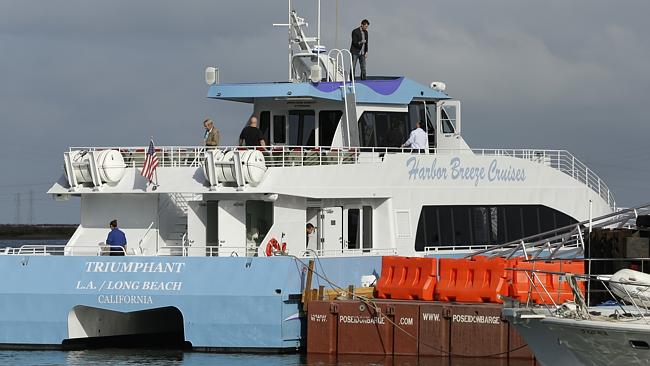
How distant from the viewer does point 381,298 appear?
26719 millimetres

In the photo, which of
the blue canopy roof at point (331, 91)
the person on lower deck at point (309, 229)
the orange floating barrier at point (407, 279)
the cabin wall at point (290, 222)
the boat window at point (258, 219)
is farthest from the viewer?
the blue canopy roof at point (331, 91)

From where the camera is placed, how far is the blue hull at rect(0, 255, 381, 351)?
25625 millimetres

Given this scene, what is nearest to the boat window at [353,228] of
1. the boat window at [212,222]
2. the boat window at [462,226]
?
the boat window at [462,226]

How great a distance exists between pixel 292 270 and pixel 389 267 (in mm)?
2138

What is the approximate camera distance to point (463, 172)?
3025 cm

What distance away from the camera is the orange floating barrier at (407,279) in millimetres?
26172

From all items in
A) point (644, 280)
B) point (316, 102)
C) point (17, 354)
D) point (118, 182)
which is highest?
point (316, 102)

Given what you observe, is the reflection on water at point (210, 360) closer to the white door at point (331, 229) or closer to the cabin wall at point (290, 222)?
the cabin wall at point (290, 222)

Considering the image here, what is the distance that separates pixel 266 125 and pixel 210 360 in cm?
745

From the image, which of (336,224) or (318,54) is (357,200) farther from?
(318,54)

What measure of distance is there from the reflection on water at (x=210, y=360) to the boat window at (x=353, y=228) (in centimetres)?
398

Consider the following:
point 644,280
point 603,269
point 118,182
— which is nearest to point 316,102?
point 118,182

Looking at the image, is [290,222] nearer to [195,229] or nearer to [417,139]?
[195,229]

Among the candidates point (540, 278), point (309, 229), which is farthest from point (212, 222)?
point (540, 278)
